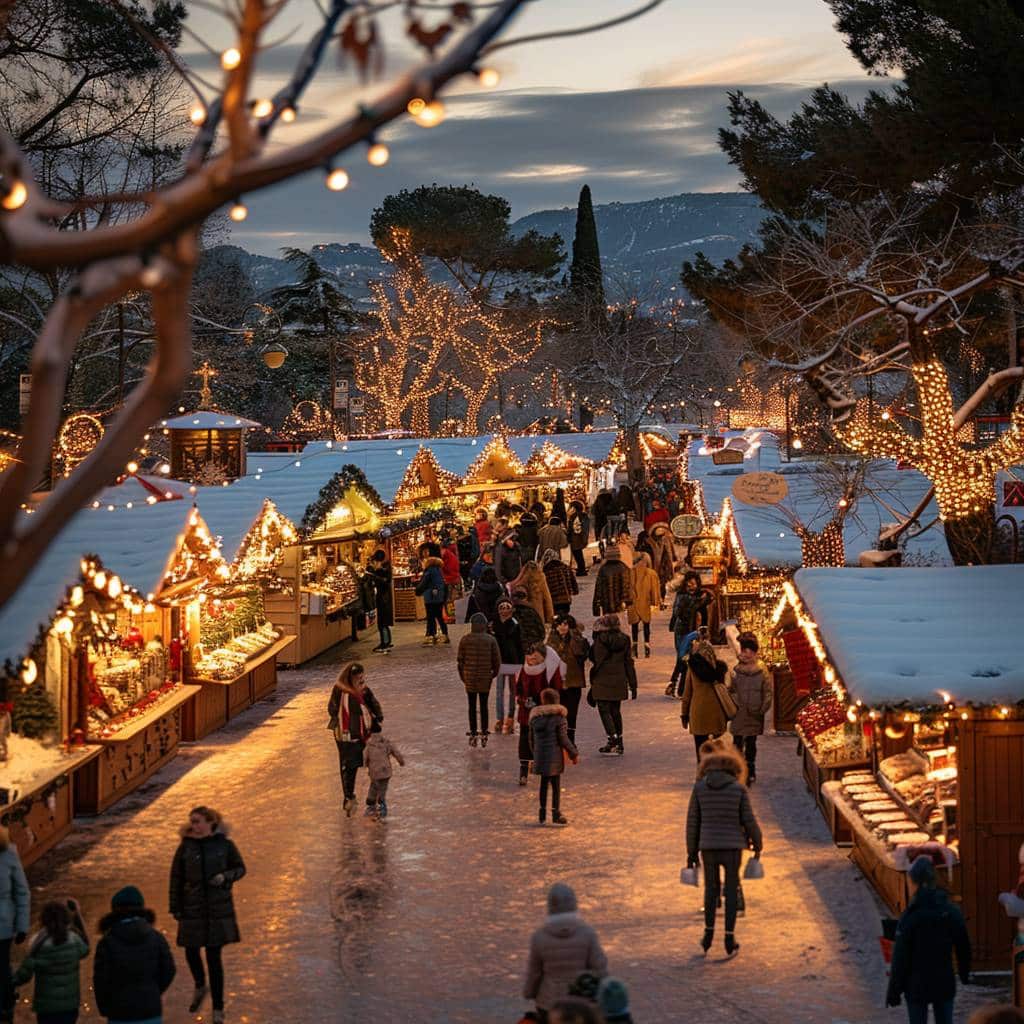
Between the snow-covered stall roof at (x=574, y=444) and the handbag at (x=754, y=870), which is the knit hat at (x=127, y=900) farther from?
the snow-covered stall roof at (x=574, y=444)

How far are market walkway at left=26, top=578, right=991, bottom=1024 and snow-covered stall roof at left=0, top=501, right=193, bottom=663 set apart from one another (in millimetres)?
1934

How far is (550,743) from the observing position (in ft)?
44.2

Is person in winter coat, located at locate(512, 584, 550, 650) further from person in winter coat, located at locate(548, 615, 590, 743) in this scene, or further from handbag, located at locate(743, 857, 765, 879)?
handbag, located at locate(743, 857, 765, 879)

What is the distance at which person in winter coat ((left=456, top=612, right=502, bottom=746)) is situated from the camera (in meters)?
16.8

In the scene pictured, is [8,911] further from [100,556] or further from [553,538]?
[553,538]

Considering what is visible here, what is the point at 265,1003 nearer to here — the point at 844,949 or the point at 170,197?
the point at 844,949

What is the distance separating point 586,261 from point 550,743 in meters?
65.4

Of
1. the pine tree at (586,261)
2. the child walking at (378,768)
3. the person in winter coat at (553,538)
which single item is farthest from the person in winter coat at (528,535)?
the pine tree at (586,261)

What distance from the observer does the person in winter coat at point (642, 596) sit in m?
22.2

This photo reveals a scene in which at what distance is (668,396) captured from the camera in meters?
89.1

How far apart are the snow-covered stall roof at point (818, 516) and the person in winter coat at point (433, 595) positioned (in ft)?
14.1

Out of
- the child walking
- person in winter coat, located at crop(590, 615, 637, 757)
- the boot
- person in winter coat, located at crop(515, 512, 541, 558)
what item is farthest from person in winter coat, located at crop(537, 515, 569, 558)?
the boot

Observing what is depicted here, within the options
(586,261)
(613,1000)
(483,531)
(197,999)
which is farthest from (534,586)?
(586,261)

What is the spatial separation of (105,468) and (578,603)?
24.4 metres
